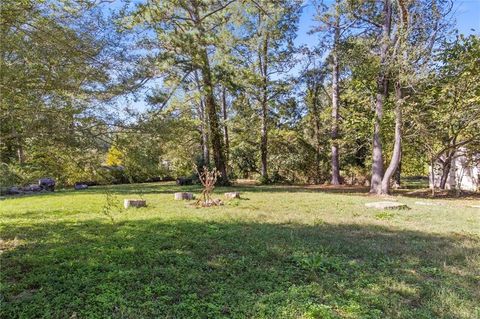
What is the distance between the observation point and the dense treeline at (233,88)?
296 centimetres

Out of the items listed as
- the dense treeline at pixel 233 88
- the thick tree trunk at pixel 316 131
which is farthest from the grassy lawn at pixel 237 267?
the thick tree trunk at pixel 316 131

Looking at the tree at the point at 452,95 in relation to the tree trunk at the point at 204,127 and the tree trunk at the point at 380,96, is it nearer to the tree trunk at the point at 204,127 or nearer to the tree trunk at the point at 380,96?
the tree trunk at the point at 380,96

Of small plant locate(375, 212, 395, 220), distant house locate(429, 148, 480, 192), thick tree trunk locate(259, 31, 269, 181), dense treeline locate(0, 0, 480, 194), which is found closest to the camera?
dense treeline locate(0, 0, 480, 194)

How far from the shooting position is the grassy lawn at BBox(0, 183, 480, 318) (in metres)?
2.56

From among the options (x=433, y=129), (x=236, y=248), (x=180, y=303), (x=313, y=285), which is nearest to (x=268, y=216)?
(x=236, y=248)

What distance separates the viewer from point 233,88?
12.7m

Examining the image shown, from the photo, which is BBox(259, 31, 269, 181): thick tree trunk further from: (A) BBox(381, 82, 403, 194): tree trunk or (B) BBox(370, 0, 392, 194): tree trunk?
(A) BBox(381, 82, 403, 194): tree trunk

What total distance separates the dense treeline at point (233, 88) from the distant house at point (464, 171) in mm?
840

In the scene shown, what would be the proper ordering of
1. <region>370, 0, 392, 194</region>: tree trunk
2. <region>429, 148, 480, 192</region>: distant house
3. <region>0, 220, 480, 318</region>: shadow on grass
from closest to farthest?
<region>0, 220, 480, 318</region>: shadow on grass
<region>370, 0, 392, 194</region>: tree trunk
<region>429, 148, 480, 192</region>: distant house

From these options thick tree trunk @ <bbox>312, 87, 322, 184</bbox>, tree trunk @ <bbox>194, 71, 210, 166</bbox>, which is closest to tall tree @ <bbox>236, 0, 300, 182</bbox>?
thick tree trunk @ <bbox>312, 87, 322, 184</bbox>

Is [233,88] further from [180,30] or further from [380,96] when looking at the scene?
[180,30]

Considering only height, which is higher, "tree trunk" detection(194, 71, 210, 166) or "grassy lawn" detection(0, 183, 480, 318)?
"tree trunk" detection(194, 71, 210, 166)

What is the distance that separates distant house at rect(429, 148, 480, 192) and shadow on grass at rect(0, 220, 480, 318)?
9406 mm

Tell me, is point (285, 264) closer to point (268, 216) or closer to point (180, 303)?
point (180, 303)
